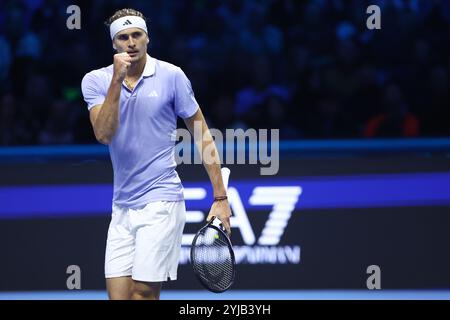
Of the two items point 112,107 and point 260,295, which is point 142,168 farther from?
point 260,295

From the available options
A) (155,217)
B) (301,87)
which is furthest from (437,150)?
(155,217)

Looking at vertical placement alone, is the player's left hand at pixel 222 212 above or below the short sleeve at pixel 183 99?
below

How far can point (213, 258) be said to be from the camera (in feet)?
18.8

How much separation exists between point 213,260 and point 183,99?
0.87 metres

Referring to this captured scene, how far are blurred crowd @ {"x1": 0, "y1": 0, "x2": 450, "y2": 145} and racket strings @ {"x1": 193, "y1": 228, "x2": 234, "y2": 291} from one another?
3.15 metres

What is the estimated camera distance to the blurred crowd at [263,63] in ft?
29.3

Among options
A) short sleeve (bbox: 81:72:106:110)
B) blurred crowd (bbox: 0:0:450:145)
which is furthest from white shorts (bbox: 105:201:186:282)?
blurred crowd (bbox: 0:0:450:145)

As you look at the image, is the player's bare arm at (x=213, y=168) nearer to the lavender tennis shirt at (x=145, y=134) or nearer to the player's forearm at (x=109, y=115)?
the lavender tennis shirt at (x=145, y=134)

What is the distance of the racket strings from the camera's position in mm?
5695

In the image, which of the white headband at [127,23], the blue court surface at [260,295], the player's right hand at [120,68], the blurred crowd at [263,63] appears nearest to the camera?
the player's right hand at [120,68]

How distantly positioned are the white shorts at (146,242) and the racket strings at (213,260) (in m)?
0.13

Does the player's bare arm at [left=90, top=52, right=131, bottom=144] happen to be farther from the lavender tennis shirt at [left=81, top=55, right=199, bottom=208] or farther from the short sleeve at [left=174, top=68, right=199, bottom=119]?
the short sleeve at [left=174, top=68, right=199, bottom=119]

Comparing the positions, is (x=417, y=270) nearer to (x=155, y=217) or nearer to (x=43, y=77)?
(x=155, y=217)

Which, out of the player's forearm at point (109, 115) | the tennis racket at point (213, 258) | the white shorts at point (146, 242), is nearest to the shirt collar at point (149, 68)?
the player's forearm at point (109, 115)
